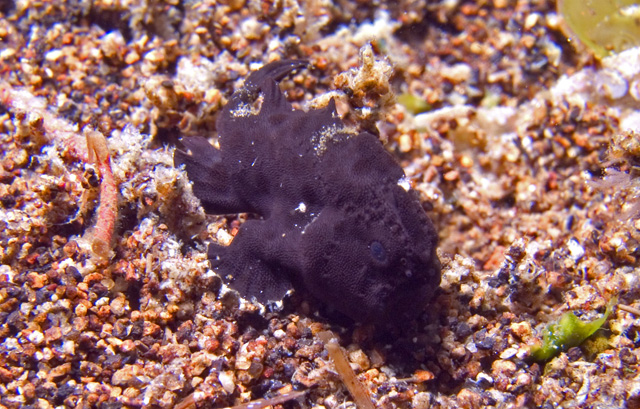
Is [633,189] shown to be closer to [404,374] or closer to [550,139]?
[550,139]

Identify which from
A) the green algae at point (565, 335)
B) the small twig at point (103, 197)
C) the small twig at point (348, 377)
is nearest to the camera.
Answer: the small twig at point (348, 377)

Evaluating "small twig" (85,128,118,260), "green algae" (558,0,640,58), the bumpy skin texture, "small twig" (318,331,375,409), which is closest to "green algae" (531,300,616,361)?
the bumpy skin texture

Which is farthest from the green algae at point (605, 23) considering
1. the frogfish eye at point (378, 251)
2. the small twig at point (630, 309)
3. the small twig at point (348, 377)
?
the small twig at point (348, 377)

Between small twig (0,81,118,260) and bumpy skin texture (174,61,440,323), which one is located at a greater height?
small twig (0,81,118,260)

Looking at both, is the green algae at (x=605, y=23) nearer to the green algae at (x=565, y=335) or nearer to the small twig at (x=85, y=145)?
the green algae at (x=565, y=335)

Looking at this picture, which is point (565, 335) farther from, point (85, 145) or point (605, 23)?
point (85, 145)

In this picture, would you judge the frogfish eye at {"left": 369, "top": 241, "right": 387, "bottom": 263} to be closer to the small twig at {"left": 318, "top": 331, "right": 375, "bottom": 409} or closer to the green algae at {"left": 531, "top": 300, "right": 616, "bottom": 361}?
the small twig at {"left": 318, "top": 331, "right": 375, "bottom": 409}

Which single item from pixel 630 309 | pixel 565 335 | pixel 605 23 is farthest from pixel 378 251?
pixel 605 23

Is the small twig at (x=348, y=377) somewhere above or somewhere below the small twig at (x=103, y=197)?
below
